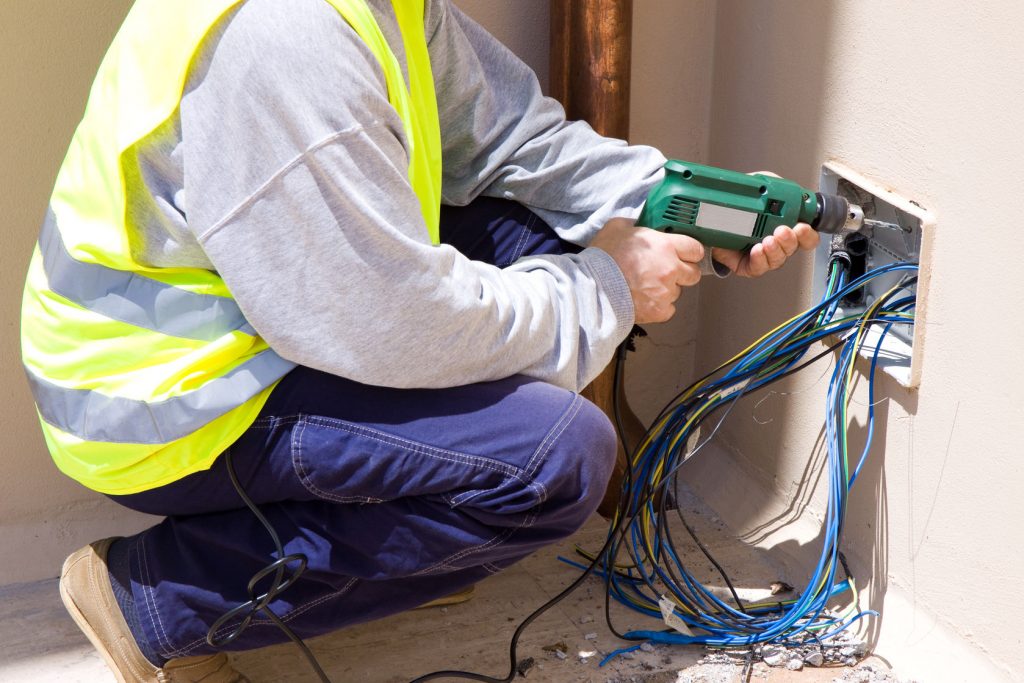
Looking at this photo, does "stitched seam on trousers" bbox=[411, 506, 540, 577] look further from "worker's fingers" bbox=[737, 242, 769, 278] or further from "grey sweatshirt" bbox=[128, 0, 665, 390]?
"worker's fingers" bbox=[737, 242, 769, 278]

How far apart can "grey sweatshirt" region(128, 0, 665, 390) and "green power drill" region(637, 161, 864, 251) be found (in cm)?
18

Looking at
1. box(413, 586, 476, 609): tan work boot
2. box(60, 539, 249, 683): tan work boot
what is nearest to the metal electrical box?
box(413, 586, 476, 609): tan work boot

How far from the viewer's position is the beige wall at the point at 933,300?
136 centimetres

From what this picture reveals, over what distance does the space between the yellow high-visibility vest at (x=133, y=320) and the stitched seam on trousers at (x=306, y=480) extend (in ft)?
0.20

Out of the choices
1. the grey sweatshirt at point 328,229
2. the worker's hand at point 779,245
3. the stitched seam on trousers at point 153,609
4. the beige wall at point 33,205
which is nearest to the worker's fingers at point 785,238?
the worker's hand at point 779,245

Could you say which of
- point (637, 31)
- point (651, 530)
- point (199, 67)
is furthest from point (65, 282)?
point (637, 31)

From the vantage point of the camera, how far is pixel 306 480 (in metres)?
1.33

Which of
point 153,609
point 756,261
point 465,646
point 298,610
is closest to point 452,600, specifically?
point 465,646

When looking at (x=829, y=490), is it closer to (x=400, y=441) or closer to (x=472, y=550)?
(x=472, y=550)

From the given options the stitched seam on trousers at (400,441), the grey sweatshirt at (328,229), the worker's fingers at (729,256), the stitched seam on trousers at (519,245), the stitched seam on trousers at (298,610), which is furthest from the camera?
the stitched seam on trousers at (519,245)

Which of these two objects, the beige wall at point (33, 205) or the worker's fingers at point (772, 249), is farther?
the beige wall at point (33, 205)

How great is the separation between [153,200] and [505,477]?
1.77 ft

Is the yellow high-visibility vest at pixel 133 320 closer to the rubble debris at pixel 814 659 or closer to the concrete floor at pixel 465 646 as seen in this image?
the concrete floor at pixel 465 646

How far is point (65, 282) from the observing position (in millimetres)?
1260
